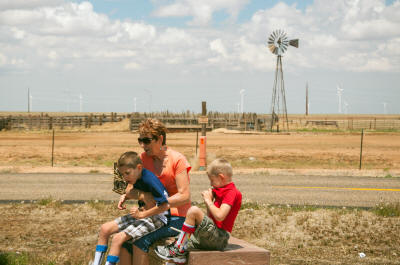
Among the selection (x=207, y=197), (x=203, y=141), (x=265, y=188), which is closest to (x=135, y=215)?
(x=207, y=197)

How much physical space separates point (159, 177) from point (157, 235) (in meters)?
0.51

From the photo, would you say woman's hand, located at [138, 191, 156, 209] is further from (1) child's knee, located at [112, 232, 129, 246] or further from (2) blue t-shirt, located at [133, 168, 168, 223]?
(1) child's knee, located at [112, 232, 129, 246]

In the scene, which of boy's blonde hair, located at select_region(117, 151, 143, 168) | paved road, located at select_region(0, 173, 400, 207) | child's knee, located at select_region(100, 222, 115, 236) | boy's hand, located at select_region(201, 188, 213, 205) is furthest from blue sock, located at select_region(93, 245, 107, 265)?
paved road, located at select_region(0, 173, 400, 207)

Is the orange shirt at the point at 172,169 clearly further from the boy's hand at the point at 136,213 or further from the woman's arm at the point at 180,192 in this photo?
the boy's hand at the point at 136,213

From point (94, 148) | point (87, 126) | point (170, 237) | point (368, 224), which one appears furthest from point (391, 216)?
point (87, 126)

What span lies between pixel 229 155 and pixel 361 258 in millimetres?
19102

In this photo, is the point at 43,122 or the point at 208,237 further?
the point at 43,122

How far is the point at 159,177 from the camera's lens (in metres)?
4.79

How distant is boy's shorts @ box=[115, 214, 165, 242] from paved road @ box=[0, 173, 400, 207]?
713 centimetres

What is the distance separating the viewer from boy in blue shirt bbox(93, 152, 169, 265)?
444cm

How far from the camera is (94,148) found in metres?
30.0

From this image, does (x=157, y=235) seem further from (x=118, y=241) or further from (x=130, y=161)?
(x=130, y=161)

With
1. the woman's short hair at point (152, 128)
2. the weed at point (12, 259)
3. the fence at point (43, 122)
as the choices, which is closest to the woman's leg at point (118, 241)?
the woman's short hair at point (152, 128)

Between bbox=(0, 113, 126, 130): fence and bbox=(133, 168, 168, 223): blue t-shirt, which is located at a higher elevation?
bbox=(133, 168, 168, 223): blue t-shirt
